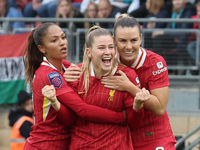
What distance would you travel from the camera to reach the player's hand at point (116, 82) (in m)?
3.47

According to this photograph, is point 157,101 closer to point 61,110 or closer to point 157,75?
point 157,75

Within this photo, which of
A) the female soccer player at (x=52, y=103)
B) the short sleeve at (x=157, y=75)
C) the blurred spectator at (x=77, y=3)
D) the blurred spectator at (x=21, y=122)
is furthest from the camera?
the blurred spectator at (x=77, y=3)

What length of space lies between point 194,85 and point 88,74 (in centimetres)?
399

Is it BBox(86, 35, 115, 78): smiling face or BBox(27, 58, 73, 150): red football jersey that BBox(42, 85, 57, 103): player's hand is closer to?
BBox(27, 58, 73, 150): red football jersey

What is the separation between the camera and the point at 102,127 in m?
3.45

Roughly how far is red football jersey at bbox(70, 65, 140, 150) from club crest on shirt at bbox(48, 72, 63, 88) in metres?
0.19

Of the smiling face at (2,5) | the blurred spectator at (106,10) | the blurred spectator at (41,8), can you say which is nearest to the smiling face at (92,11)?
the blurred spectator at (106,10)

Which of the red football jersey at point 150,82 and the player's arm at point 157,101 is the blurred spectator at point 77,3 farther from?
the player's arm at point 157,101

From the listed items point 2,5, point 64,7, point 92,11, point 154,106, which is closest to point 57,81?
point 154,106

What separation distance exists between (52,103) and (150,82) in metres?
1.06

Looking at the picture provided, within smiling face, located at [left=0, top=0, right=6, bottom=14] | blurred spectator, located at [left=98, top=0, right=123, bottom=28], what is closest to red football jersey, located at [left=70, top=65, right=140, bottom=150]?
blurred spectator, located at [left=98, top=0, right=123, bottom=28]

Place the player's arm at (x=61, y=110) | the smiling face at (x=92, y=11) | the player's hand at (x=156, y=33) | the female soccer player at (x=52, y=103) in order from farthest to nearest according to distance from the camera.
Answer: the smiling face at (x=92, y=11) → the player's hand at (x=156, y=33) → the female soccer player at (x=52, y=103) → the player's arm at (x=61, y=110)

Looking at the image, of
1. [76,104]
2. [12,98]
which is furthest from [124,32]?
[12,98]

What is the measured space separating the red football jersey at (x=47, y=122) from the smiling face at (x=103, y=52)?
0.42 m
